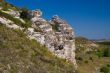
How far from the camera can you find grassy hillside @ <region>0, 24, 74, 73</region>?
1111 inches

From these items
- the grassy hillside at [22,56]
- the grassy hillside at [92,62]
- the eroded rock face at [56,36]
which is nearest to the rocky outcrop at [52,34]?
the eroded rock face at [56,36]

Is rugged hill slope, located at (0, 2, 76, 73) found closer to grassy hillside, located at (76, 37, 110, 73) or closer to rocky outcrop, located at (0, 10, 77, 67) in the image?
rocky outcrop, located at (0, 10, 77, 67)

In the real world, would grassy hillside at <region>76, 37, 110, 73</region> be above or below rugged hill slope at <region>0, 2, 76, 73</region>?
below

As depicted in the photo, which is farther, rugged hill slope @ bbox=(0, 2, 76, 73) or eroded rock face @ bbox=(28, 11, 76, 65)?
eroded rock face @ bbox=(28, 11, 76, 65)

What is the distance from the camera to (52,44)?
42.3 metres

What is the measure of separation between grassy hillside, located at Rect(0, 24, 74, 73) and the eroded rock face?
256 cm

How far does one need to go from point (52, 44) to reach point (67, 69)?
7.27 meters

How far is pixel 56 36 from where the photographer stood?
4694 cm

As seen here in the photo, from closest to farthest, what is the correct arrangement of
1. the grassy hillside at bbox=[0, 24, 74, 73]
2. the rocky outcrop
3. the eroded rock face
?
1. the grassy hillside at bbox=[0, 24, 74, 73]
2. the rocky outcrop
3. the eroded rock face

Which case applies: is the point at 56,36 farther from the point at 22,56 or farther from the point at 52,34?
the point at 22,56

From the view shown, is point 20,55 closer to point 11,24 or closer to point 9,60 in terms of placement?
point 9,60

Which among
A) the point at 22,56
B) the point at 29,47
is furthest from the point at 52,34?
the point at 22,56

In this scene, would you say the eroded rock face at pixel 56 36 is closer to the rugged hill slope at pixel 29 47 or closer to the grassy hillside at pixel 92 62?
the rugged hill slope at pixel 29 47

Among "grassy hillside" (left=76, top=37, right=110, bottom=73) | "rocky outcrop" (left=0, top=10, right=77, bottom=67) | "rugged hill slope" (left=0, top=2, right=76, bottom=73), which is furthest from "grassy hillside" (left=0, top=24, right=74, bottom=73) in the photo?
"grassy hillside" (left=76, top=37, right=110, bottom=73)
